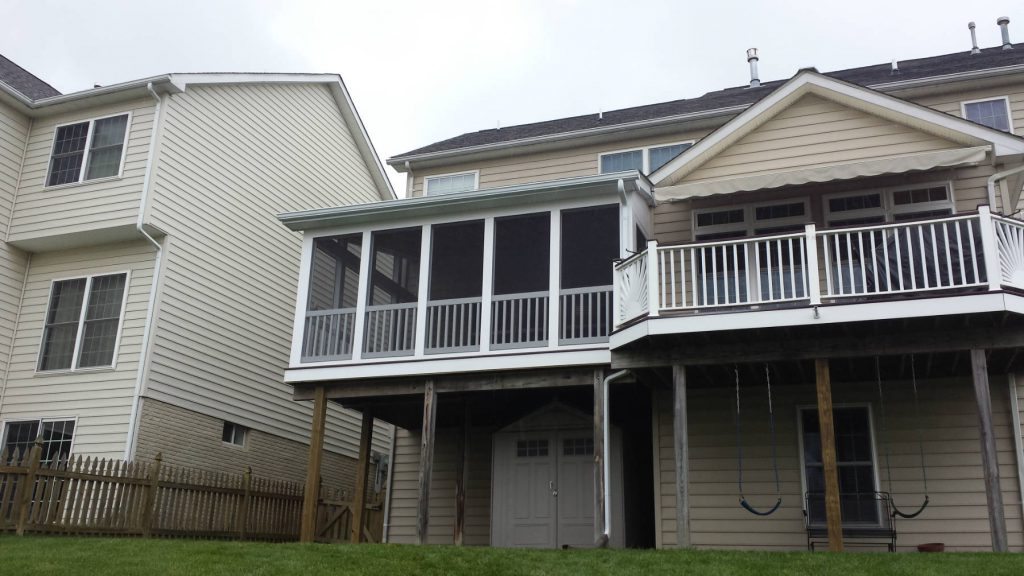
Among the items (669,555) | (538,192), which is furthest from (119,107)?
(669,555)

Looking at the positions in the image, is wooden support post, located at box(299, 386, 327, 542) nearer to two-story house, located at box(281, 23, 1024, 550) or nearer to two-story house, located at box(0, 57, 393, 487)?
two-story house, located at box(281, 23, 1024, 550)

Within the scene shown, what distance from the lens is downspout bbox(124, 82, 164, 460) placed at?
52.9 feet

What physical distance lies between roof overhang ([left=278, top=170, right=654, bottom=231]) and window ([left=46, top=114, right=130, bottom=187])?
4298 mm

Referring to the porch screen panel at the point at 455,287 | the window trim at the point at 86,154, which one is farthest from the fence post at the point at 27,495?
the window trim at the point at 86,154

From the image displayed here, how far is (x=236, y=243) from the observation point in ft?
64.0

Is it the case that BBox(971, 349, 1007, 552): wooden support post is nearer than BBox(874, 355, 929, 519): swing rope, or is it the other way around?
BBox(971, 349, 1007, 552): wooden support post

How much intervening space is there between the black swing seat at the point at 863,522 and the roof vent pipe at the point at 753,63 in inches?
404

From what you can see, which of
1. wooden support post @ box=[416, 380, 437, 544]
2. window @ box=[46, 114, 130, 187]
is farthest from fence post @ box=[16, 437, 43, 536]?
window @ box=[46, 114, 130, 187]

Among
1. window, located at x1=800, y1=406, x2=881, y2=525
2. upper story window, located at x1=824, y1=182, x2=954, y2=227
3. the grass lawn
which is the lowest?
the grass lawn

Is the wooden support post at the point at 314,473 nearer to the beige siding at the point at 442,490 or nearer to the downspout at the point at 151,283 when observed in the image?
the beige siding at the point at 442,490

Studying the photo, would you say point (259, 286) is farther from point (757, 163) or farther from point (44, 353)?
point (757, 163)

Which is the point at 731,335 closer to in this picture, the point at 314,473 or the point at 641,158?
the point at 641,158

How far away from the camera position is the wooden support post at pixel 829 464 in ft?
36.4

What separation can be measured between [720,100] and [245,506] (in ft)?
40.0
